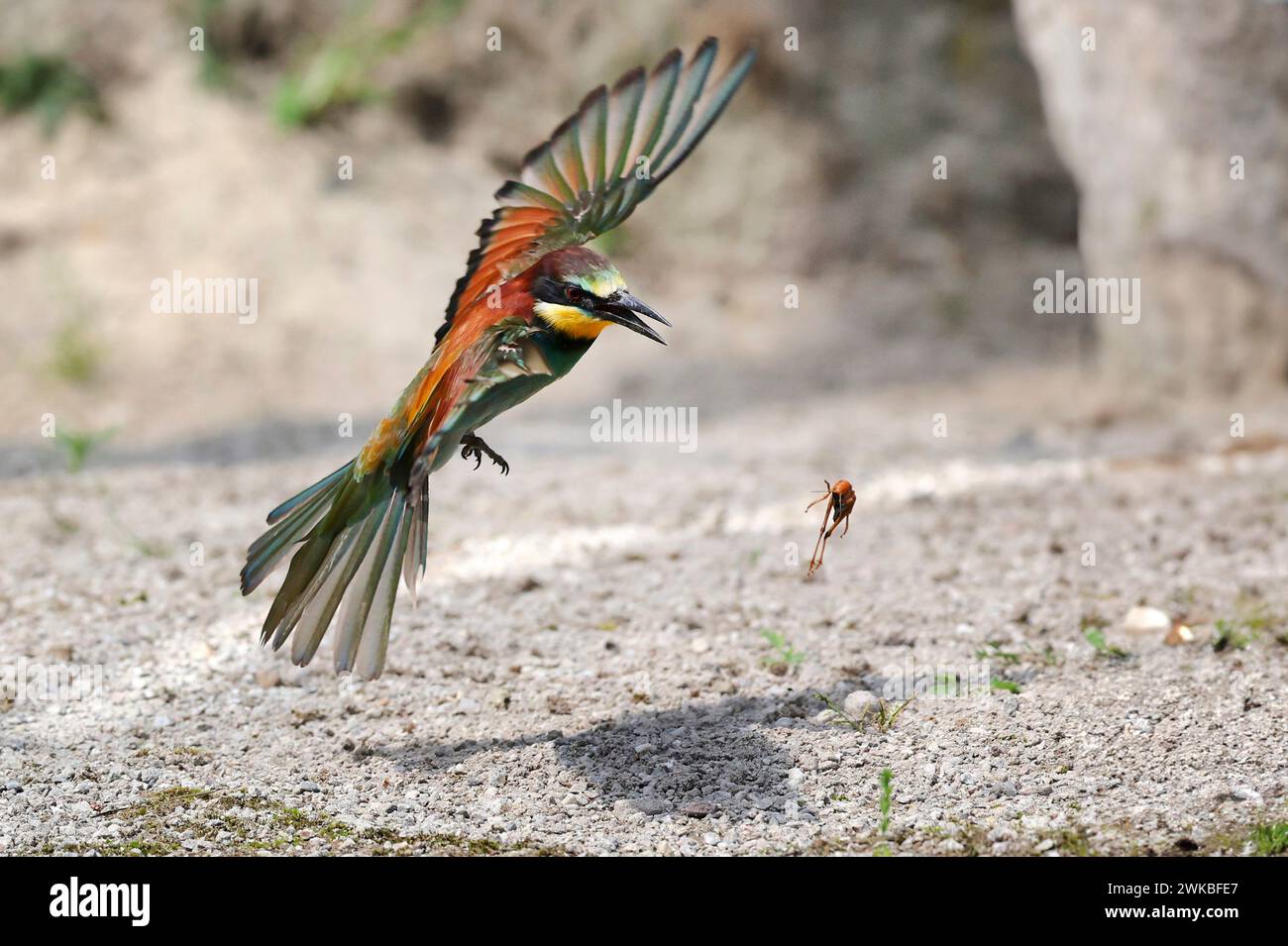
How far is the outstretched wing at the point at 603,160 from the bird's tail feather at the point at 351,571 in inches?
14.3

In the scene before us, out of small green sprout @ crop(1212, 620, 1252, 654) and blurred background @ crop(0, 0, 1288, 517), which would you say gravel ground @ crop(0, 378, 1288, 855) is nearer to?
small green sprout @ crop(1212, 620, 1252, 654)

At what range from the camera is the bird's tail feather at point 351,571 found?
9.53ft

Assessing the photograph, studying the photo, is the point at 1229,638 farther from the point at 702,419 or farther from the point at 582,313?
the point at 702,419

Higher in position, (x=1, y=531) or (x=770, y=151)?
(x=770, y=151)

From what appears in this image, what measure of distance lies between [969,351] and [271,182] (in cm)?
387

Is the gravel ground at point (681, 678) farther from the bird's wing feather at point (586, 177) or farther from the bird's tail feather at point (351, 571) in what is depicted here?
the bird's wing feather at point (586, 177)

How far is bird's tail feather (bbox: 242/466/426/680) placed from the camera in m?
2.90

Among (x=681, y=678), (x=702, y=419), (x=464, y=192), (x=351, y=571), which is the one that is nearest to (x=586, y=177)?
(x=351, y=571)

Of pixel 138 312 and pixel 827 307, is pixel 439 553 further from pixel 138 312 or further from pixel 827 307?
pixel 827 307

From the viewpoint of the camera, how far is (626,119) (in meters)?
3.00

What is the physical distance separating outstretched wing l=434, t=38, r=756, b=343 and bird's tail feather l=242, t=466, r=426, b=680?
363mm

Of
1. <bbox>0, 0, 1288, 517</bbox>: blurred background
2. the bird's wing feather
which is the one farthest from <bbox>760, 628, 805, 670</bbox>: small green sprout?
<bbox>0, 0, 1288, 517</bbox>: blurred background

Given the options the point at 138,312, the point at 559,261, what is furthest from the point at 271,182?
the point at 559,261

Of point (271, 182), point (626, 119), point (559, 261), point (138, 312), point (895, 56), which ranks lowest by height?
point (559, 261)
